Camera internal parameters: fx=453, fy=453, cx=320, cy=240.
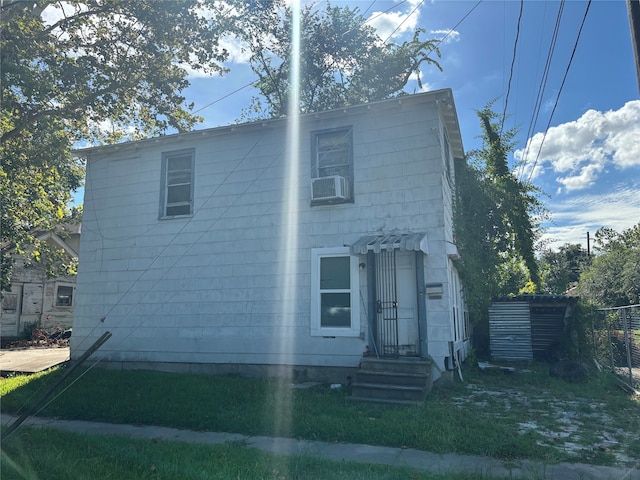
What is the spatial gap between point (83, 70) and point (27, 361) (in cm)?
832

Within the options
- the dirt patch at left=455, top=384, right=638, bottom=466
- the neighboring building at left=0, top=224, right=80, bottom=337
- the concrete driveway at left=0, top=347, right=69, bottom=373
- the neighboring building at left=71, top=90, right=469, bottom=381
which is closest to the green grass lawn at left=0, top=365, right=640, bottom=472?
the dirt patch at left=455, top=384, right=638, bottom=466

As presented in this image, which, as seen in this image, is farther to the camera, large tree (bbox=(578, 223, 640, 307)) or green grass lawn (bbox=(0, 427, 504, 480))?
large tree (bbox=(578, 223, 640, 307))

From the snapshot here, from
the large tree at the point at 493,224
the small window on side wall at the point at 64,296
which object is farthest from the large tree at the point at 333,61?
the small window on side wall at the point at 64,296

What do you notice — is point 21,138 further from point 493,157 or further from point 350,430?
point 493,157

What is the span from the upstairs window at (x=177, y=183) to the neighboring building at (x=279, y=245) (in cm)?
3

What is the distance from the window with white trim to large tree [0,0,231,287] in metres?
6.26

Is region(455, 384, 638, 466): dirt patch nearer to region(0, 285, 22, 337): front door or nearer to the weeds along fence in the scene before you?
the weeds along fence

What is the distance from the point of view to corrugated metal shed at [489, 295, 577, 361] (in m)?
12.1

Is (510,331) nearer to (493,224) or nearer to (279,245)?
(493,224)

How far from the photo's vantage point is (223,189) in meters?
10.3

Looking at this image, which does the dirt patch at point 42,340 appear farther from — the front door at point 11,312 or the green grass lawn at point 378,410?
the green grass lawn at point 378,410

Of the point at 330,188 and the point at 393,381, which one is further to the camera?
the point at 330,188

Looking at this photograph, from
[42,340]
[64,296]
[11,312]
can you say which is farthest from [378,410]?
[64,296]

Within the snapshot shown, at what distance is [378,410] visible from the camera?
21.8 ft
